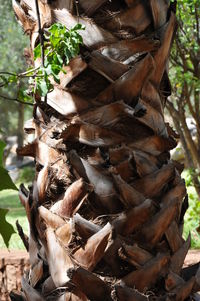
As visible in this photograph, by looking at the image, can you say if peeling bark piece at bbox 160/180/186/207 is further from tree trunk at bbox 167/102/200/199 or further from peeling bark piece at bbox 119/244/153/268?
tree trunk at bbox 167/102/200/199

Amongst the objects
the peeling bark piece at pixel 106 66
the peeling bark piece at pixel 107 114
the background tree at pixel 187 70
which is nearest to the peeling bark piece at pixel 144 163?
the peeling bark piece at pixel 107 114

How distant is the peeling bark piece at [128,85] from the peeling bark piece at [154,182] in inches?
8.8

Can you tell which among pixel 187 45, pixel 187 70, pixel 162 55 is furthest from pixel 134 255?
pixel 187 45

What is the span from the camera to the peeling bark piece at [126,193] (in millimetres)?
1321

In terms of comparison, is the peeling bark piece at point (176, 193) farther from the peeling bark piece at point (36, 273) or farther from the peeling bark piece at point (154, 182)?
the peeling bark piece at point (36, 273)

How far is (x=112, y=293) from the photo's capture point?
1264 mm

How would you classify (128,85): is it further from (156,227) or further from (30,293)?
(30,293)

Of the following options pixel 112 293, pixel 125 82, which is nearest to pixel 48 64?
pixel 125 82

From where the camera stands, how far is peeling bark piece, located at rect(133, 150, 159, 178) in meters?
1.37

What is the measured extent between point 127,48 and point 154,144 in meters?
0.29

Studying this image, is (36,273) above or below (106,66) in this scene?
below

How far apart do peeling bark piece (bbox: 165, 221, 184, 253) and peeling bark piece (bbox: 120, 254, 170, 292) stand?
7cm

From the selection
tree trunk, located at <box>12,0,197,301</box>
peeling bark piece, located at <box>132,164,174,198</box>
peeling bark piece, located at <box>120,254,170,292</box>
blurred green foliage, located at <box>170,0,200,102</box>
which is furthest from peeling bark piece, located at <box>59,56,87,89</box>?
blurred green foliage, located at <box>170,0,200,102</box>

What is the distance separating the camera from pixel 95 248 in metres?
1.27
